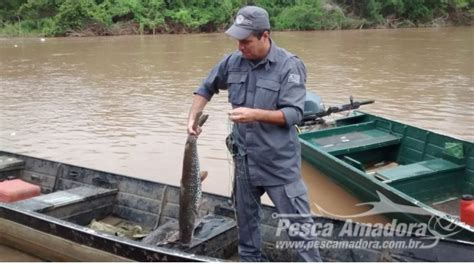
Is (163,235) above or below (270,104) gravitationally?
below

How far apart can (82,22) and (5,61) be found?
12284 millimetres

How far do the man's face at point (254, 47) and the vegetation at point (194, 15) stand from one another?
3142 centimetres

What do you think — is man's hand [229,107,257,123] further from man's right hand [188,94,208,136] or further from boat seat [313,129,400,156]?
boat seat [313,129,400,156]

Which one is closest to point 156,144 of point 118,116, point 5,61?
point 118,116

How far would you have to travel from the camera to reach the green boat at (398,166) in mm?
4871

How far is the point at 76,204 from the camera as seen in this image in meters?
5.32

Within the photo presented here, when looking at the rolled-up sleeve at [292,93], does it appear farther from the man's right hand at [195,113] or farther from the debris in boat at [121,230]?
the debris in boat at [121,230]

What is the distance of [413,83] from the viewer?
1462cm

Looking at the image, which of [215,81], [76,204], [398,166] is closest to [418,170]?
[398,166]

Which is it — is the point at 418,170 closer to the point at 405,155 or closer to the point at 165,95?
the point at 405,155

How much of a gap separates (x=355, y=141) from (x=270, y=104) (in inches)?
152

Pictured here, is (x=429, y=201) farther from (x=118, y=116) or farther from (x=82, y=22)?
(x=82, y=22)

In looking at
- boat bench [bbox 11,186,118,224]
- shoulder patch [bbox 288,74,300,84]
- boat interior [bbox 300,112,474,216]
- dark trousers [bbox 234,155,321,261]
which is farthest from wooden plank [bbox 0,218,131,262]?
boat interior [bbox 300,112,474,216]

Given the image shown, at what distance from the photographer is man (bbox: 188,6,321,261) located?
3.31 meters
